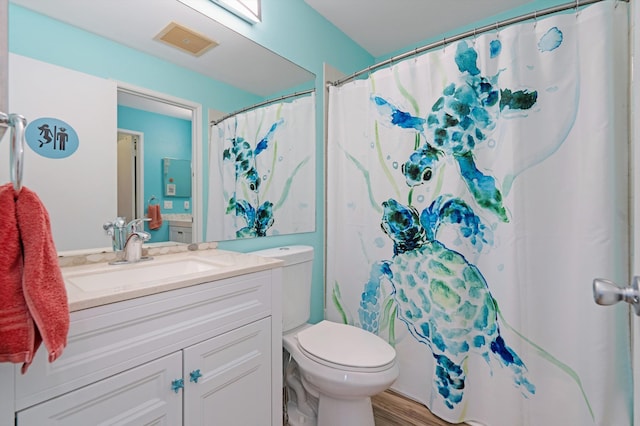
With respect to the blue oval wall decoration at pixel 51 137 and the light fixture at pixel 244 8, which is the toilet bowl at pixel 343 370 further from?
the light fixture at pixel 244 8

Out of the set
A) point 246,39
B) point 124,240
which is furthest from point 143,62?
point 124,240

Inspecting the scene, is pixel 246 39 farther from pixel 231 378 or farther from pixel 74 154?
pixel 231 378

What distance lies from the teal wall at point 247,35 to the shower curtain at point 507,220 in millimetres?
399

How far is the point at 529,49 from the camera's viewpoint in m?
1.29

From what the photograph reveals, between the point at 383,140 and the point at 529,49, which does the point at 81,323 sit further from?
the point at 529,49

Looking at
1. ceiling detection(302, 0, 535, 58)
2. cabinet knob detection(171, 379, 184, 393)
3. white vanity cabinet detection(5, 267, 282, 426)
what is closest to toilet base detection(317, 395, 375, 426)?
white vanity cabinet detection(5, 267, 282, 426)

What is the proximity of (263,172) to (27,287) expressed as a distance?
121 centimetres

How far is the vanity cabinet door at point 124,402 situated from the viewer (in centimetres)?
65

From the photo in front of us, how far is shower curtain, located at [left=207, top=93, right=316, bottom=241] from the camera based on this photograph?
1444 millimetres

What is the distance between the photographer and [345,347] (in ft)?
4.47

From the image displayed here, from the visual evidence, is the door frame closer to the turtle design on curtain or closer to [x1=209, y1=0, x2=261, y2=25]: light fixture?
[x1=209, y1=0, x2=261, y2=25]: light fixture

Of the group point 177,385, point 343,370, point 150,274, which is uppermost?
point 150,274

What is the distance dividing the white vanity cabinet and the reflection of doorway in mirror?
0.51 m

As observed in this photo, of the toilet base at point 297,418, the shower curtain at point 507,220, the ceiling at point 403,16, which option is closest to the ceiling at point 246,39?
the ceiling at point 403,16
